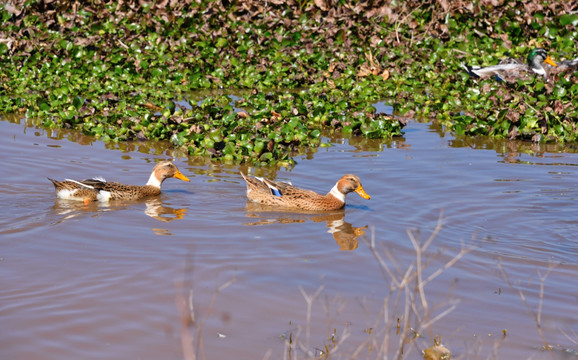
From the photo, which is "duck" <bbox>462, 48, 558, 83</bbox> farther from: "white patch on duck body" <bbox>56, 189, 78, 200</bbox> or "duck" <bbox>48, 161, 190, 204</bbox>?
"white patch on duck body" <bbox>56, 189, 78, 200</bbox>

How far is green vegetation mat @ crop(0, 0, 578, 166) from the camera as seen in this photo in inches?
563

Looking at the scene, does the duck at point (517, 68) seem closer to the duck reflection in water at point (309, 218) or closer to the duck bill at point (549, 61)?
the duck bill at point (549, 61)

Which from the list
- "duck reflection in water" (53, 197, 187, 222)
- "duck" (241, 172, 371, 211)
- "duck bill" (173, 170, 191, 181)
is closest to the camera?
"duck reflection in water" (53, 197, 187, 222)

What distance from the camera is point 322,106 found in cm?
1499

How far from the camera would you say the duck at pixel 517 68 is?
16.4 m

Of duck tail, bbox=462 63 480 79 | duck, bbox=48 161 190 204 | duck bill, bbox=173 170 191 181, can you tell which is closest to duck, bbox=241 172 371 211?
duck bill, bbox=173 170 191 181

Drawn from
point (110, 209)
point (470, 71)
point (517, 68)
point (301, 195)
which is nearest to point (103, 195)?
point (110, 209)

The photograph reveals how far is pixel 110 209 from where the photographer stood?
10.0 m

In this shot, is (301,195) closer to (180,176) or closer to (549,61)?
(180,176)

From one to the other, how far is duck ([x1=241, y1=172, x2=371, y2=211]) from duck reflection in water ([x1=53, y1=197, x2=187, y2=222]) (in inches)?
38.8

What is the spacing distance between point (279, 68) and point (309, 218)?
27.1ft

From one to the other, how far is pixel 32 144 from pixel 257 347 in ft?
27.3

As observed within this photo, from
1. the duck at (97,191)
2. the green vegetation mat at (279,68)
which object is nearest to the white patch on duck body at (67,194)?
the duck at (97,191)

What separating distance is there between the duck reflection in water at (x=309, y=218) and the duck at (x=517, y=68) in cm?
715
